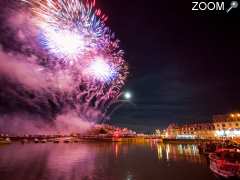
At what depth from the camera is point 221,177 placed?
117 ft

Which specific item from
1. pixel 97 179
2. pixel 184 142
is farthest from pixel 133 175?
pixel 184 142

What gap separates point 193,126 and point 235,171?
145908mm

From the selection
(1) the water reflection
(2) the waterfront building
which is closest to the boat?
(1) the water reflection

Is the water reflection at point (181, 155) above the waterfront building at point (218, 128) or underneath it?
underneath

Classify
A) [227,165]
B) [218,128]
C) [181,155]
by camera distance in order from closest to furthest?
[227,165]
[181,155]
[218,128]

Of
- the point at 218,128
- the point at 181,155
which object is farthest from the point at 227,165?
the point at 218,128

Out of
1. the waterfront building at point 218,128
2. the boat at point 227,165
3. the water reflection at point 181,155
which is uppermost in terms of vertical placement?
the waterfront building at point 218,128

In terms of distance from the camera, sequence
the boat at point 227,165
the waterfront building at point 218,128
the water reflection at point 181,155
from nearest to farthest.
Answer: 1. the boat at point 227,165
2. the water reflection at point 181,155
3. the waterfront building at point 218,128

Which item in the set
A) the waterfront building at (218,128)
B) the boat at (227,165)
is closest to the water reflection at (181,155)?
the boat at (227,165)

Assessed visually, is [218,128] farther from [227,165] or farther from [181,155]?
[227,165]

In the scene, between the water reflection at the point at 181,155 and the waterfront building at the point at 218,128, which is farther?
the waterfront building at the point at 218,128

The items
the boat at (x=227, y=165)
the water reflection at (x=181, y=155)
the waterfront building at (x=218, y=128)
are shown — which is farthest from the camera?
the waterfront building at (x=218, y=128)

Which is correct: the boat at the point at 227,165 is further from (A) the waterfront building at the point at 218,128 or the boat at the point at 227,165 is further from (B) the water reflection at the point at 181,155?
(A) the waterfront building at the point at 218,128

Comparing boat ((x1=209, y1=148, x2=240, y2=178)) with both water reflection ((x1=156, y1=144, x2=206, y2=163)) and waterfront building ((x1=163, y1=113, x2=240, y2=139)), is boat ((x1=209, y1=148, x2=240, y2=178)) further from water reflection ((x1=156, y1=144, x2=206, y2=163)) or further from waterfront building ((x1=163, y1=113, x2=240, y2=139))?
waterfront building ((x1=163, y1=113, x2=240, y2=139))
